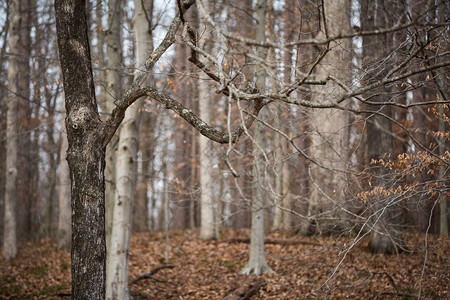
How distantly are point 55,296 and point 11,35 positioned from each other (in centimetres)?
809

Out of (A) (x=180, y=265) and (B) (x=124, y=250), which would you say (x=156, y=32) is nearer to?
(B) (x=124, y=250)

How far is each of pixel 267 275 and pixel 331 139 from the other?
347 centimetres

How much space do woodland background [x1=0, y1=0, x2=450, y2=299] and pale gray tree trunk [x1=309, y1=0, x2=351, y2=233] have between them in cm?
6

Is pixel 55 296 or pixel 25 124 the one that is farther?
pixel 25 124

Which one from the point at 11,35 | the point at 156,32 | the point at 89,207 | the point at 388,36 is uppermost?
the point at 11,35

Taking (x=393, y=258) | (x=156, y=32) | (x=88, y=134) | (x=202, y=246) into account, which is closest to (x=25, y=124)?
(x=202, y=246)

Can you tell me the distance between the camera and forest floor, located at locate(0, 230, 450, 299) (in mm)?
6672

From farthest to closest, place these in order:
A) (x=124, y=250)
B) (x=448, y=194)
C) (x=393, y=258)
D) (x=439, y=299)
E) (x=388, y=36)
→ (x=393, y=258) → (x=124, y=250) → (x=388, y=36) → (x=439, y=299) → (x=448, y=194)

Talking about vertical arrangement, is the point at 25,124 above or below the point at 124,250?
above

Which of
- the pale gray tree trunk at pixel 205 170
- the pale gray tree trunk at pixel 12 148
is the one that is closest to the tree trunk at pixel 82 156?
the pale gray tree trunk at pixel 205 170

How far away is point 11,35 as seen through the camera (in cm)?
1154

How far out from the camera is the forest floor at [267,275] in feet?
21.9

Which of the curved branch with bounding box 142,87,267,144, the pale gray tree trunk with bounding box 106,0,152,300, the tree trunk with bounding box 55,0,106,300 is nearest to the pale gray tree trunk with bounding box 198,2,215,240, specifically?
the pale gray tree trunk with bounding box 106,0,152,300

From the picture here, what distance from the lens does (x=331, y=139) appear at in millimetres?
7664
